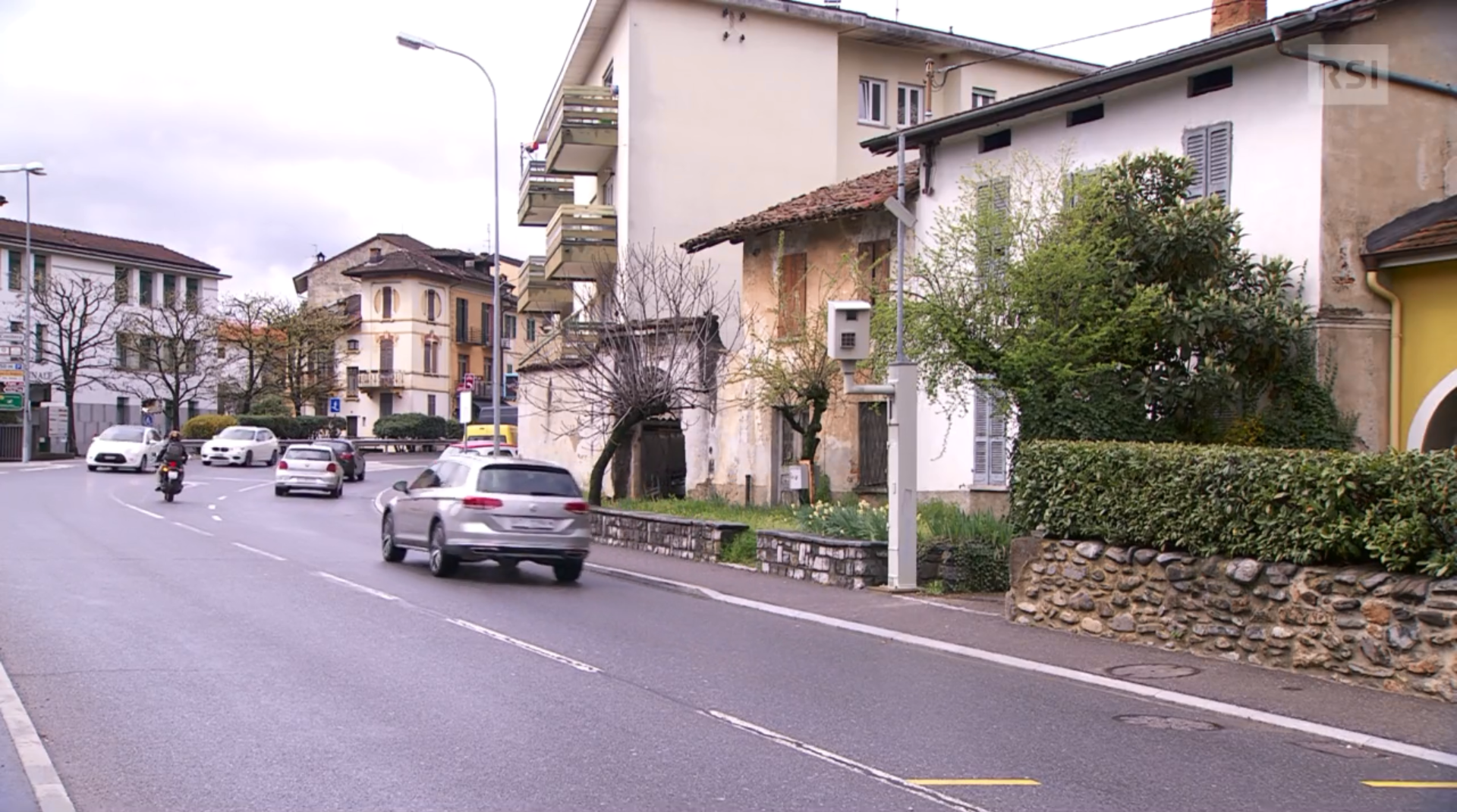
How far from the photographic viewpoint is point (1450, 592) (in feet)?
31.6

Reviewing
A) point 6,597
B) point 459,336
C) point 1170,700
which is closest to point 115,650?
point 6,597

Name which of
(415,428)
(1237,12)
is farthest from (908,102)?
(415,428)

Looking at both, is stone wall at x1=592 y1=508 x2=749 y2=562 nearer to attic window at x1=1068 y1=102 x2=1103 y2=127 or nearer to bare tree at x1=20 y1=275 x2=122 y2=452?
attic window at x1=1068 y1=102 x2=1103 y2=127

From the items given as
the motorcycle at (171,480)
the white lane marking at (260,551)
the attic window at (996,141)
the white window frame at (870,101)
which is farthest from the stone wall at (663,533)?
the white window frame at (870,101)

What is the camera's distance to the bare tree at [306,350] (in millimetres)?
72000

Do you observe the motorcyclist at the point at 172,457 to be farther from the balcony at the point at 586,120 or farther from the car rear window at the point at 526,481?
the car rear window at the point at 526,481

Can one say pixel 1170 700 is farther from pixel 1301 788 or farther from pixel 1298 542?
pixel 1301 788

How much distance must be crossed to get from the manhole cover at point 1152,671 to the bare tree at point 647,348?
15.5 m

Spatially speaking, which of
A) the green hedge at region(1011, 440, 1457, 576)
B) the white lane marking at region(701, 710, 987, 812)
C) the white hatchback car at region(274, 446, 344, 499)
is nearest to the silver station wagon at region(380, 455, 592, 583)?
the green hedge at region(1011, 440, 1457, 576)

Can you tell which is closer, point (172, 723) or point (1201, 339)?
point (172, 723)

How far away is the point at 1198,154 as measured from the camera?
18.0 m

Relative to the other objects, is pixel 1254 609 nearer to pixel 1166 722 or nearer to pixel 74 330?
pixel 1166 722

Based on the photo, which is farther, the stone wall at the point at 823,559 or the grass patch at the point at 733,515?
the grass patch at the point at 733,515

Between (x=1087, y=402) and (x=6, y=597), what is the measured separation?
12.6 meters
